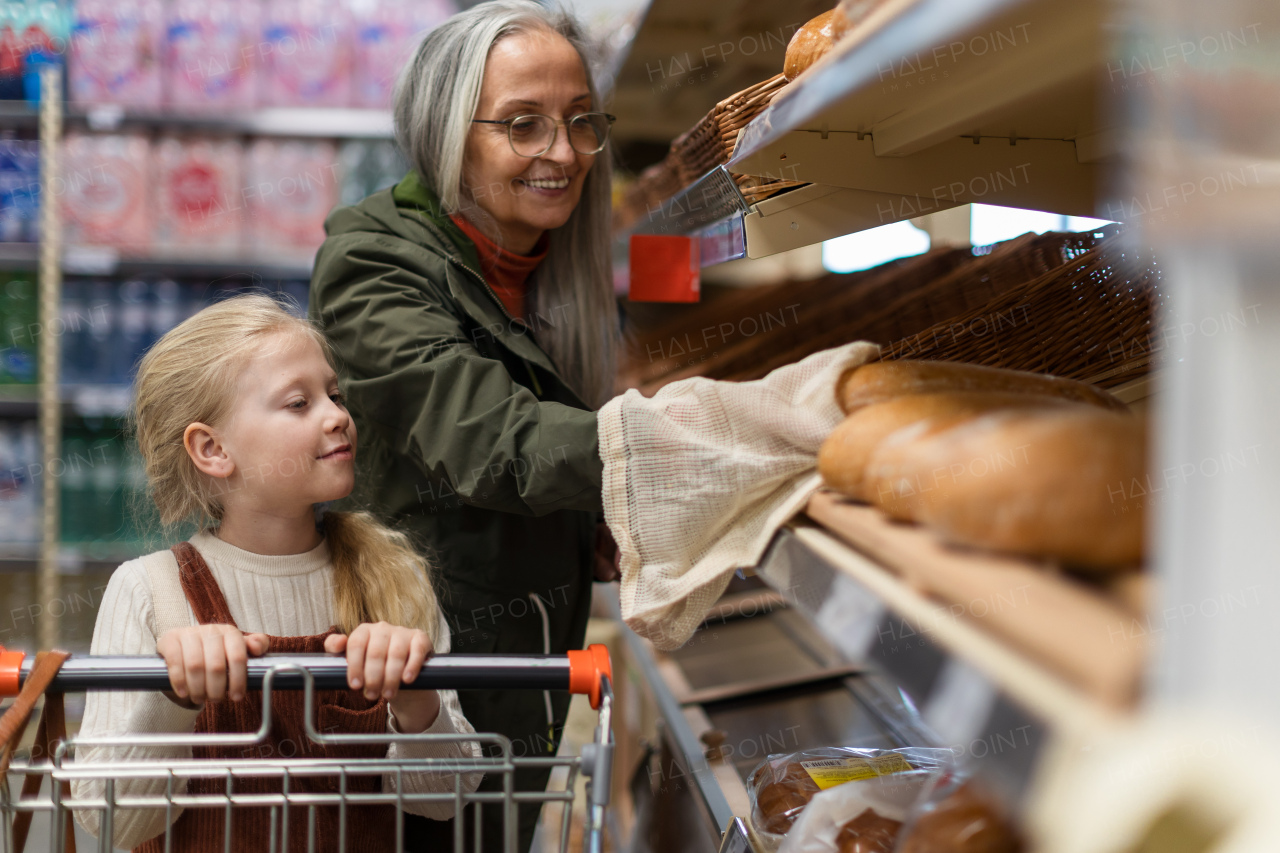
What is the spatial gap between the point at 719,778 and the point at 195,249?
2.64 metres

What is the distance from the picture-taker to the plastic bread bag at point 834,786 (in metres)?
0.91

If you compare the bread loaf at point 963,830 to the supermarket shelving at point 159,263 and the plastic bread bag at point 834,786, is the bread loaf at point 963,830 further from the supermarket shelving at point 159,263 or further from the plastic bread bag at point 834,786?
the supermarket shelving at point 159,263

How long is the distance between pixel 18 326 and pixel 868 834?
3329 millimetres

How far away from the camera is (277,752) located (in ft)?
3.72

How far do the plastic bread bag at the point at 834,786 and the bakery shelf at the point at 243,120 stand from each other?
265cm

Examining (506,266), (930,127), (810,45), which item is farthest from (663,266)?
(930,127)

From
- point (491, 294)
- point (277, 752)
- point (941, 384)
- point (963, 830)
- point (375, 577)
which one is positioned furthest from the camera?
point (491, 294)

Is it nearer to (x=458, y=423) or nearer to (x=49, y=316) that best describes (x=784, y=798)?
(x=458, y=423)

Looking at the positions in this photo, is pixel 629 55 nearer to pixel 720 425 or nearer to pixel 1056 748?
pixel 720 425

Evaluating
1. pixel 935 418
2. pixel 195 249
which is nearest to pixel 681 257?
pixel 935 418

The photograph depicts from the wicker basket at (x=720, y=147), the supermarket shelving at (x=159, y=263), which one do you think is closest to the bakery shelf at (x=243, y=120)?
the supermarket shelving at (x=159, y=263)


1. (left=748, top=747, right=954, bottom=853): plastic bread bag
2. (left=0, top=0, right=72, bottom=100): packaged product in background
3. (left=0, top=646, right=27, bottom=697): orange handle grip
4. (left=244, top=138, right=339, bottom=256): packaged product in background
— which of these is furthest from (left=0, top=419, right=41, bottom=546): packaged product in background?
(left=748, top=747, right=954, bottom=853): plastic bread bag

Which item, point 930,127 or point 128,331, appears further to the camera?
point 128,331

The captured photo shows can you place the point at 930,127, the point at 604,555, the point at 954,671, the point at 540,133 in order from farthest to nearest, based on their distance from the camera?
the point at 604,555
the point at 540,133
the point at 930,127
the point at 954,671
